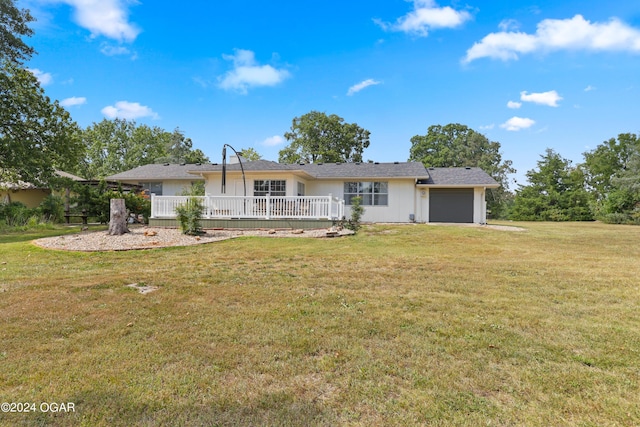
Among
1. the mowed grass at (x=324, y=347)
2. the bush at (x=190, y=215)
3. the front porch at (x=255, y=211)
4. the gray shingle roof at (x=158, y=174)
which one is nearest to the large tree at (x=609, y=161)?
the front porch at (x=255, y=211)

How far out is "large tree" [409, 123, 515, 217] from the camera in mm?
36969

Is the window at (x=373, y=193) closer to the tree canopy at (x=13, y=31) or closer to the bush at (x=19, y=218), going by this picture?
the bush at (x=19, y=218)

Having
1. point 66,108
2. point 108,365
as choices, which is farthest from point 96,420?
point 66,108

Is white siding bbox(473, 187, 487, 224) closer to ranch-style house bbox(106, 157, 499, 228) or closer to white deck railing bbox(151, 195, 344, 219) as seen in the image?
ranch-style house bbox(106, 157, 499, 228)

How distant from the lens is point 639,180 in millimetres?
24203

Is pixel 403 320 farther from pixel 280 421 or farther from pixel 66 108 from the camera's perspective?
pixel 66 108

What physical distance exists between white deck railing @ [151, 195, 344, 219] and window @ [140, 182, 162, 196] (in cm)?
710

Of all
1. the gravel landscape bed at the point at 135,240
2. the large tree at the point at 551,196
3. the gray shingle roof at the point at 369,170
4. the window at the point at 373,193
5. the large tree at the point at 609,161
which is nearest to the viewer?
the gravel landscape bed at the point at 135,240

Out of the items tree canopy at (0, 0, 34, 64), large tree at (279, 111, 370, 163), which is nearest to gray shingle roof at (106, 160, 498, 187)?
tree canopy at (0, 0, 34, 64)

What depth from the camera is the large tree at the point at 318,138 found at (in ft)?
126

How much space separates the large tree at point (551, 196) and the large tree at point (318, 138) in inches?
730

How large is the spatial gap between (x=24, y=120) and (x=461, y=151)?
126ft

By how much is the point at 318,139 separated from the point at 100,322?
36.6m

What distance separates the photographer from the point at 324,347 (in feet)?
9.21
